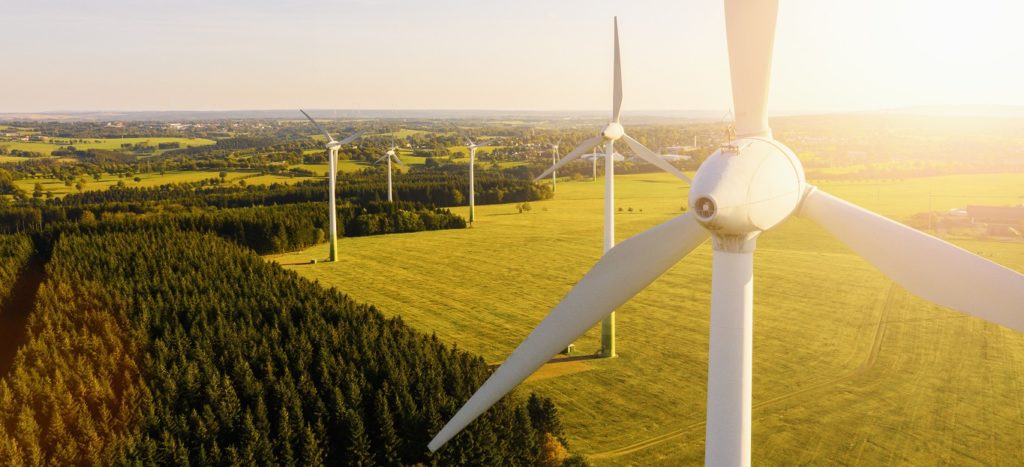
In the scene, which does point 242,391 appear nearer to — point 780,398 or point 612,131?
point 612,131

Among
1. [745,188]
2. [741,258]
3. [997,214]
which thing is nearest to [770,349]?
[741,258]

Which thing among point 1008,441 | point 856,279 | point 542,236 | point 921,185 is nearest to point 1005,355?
point 1008,441

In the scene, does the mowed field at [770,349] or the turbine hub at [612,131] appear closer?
the mowed field at [770,349]

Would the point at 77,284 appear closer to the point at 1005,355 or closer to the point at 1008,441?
the point at 1008,441

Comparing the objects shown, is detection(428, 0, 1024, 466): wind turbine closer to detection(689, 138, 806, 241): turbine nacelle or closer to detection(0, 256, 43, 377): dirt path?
detection(689, 138, 806, 241): turbine nacelle

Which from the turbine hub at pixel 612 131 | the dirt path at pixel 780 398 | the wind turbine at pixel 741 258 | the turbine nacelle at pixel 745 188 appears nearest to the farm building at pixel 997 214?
the dirt path at pixel 780 398

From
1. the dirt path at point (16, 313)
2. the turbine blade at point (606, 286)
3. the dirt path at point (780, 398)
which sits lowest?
the dirt path at point (780, 398)

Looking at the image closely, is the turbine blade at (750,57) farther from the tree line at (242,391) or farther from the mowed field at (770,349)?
the mowed field at (770,349)
